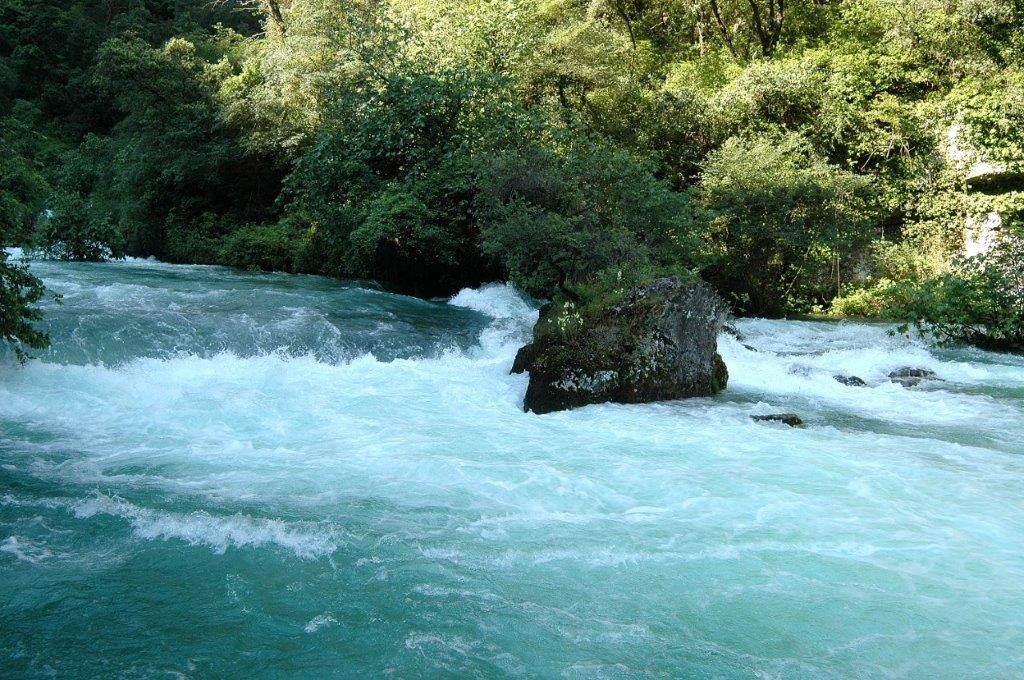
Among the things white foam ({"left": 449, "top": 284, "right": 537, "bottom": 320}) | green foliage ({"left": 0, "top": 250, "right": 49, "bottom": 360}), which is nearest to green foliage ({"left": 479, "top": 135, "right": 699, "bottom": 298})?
white foam ({"left": 449, "top": 284, "right": 537, "bottom": 320})

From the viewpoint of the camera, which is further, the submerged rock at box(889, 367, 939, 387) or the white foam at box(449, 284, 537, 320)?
the white foam at box(449, 284, 537, 320)

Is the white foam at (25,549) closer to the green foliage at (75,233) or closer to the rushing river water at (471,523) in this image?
the rushing river water at (471,523)

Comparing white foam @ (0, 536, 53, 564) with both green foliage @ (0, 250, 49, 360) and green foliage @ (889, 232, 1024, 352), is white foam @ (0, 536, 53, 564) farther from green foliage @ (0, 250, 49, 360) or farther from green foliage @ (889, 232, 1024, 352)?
green foliage @ (889, 232, 1024, 352)

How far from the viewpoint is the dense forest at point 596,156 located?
1403 cm

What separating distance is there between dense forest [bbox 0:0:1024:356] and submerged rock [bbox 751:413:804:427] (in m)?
3.11

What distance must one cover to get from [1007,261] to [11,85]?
3878 cm

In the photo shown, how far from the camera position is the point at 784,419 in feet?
28.0

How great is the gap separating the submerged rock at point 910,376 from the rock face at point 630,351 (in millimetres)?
2311

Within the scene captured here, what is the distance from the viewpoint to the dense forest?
14031mm

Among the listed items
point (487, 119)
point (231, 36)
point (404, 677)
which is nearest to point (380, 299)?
point (487, 119)

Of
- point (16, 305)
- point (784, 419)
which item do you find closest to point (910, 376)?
point (784, 419)

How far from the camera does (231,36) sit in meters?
32.8

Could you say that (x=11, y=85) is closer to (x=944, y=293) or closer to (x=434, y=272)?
(x=434, y=272)

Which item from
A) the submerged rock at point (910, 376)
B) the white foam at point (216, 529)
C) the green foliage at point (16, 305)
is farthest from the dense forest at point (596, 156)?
the white foam at point (216, 529)
